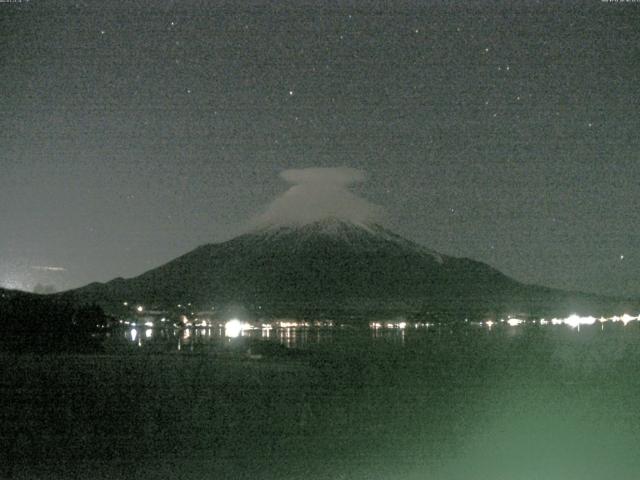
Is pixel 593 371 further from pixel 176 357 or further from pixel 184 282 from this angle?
pixel 184 282

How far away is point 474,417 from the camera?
17.9 m

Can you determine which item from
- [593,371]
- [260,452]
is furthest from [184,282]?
[260,452]

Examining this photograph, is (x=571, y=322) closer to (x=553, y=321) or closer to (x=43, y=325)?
(x=553, y=321)

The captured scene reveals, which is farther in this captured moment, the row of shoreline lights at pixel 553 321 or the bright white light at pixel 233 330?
the row of shoreline lights at pixel 553 321

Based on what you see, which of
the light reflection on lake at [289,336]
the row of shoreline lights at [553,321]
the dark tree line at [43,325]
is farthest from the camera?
Answer: the row of shoreline lights at [553,321]

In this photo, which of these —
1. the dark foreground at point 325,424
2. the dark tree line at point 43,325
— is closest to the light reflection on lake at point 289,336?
the dark tree line at point 43,325

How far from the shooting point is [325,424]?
16.7 metres

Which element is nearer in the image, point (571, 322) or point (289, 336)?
point (289, 336)

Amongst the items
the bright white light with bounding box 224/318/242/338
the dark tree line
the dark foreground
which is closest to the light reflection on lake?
the bright white light with bounding box 224/318/242/338

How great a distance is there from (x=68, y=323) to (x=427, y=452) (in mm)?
60408

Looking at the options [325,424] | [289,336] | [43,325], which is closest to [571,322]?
[289,336]

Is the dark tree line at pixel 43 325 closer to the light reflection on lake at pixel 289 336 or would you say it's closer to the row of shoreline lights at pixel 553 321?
the light reflection on lake at pixel 289 336

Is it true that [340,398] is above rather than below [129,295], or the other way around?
below

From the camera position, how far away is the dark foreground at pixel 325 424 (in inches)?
494
